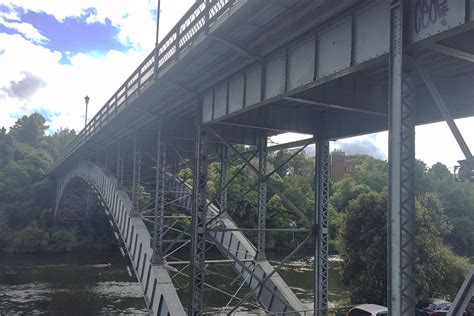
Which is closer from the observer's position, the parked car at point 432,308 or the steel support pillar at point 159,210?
the steel support pillar at point 159,210

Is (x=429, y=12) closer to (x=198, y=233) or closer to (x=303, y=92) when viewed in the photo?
(x=303, y=92)

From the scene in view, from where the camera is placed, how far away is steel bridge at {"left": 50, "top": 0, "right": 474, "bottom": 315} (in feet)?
21.0

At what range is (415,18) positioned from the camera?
677cm

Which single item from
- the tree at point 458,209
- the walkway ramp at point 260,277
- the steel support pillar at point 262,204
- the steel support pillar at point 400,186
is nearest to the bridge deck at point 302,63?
the steel support pillar at point 400,186

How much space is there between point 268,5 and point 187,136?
12.3m

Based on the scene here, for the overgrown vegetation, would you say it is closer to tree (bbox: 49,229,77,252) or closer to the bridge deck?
tree (bbox: 49,229,77,252)

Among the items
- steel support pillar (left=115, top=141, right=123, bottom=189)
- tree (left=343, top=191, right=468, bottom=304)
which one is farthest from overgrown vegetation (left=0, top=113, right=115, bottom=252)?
tree (left=343, top=191, right=468, bottom=304)

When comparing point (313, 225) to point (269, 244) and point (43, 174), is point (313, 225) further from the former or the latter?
point (43, 174)

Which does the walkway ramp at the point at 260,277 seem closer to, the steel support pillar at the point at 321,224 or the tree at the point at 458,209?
the steel support pillar at the point at 321,224

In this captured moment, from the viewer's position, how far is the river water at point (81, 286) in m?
30.2

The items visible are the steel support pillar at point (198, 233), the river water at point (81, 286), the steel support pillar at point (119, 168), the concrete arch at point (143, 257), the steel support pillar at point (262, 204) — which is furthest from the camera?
the river water at point (81, 286)

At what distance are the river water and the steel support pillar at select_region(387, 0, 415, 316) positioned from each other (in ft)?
80.8

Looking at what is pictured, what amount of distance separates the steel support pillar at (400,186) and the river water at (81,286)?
24.6m

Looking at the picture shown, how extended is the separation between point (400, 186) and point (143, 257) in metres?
14.0
